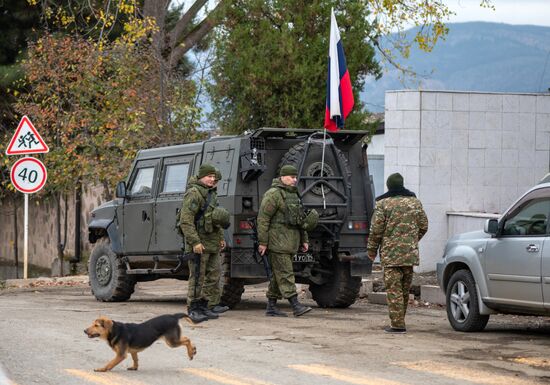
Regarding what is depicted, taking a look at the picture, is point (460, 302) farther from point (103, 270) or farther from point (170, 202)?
point (103, 270)

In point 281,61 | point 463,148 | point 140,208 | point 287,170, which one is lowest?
point 140,208

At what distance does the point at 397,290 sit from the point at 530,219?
1.67 meters

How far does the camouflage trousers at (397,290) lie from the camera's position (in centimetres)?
1323

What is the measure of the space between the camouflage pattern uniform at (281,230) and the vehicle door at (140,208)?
2820 millimetres

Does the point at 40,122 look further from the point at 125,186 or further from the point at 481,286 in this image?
the point at 481,286

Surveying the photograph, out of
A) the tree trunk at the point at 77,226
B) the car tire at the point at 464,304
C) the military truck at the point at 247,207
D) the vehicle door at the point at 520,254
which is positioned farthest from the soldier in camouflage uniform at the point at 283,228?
→ the tree trunk at the point at 77,226

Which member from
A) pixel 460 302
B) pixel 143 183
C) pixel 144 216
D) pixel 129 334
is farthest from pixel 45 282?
pixel 129 334

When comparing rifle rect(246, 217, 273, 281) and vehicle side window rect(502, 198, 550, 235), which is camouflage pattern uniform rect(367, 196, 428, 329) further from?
rifle rect(246, 217, 273, 281)

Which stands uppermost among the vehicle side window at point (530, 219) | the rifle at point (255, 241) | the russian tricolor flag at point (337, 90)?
the russian tricolor flag at point (337, 90)

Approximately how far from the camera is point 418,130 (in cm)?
2058

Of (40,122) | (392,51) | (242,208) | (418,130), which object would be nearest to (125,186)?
(242,208)

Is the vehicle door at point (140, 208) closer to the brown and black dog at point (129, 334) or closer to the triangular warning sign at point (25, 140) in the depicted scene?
the triangular warning sign at point (25, 140)

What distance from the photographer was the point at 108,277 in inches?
710

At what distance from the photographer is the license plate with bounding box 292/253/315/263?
52.1 feet
